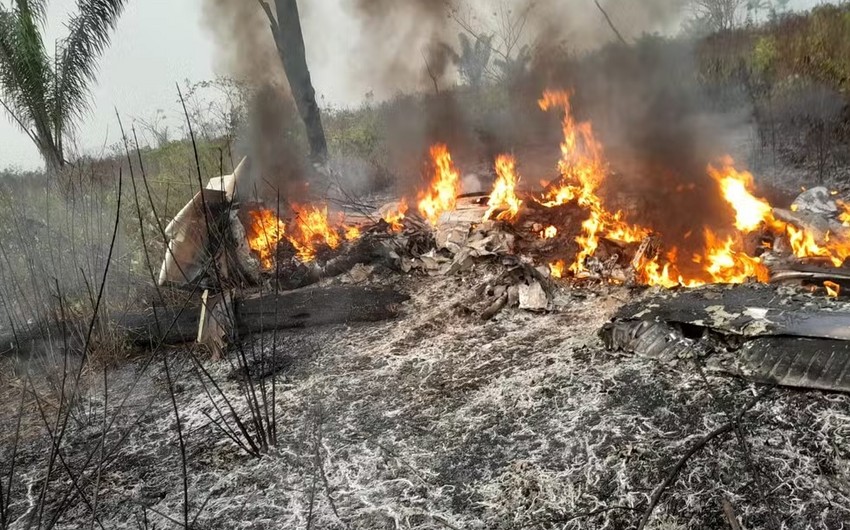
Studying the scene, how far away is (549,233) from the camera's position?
7.32 meters

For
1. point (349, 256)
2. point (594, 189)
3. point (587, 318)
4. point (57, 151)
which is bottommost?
point (587, 318)

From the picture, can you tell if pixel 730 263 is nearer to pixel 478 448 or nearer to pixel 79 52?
pixel 478 448

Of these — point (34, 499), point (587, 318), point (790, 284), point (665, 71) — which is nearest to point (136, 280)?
point (34, 499)

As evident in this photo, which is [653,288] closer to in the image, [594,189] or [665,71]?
[594,189]

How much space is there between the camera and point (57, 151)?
10.9 metres

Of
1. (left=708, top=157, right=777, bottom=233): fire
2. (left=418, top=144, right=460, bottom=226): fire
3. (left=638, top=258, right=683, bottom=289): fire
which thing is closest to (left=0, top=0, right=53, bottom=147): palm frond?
(left=418, top=144, right=460, bottom=226): fire

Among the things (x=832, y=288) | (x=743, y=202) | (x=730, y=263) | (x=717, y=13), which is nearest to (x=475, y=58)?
(x=717, y=13)

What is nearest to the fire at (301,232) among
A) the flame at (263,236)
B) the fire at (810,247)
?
the flame at (263,236)

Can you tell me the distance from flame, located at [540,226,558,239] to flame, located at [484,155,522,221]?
24.1 inches

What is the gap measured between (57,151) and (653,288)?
12161mm

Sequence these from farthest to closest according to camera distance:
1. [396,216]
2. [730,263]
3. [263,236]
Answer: [396,216]
[263,236]
[730,263]

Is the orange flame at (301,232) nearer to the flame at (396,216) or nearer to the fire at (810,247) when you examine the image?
the flame at (396,216)

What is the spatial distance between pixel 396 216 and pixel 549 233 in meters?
3.15

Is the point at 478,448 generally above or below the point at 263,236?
below
